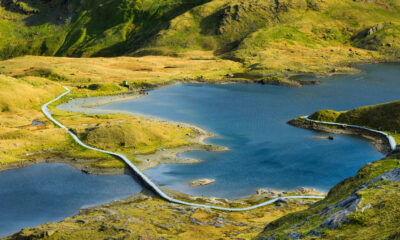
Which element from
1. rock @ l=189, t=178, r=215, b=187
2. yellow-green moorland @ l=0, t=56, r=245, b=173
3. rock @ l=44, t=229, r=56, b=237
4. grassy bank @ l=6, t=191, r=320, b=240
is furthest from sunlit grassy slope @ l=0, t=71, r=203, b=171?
rock @ l=44, t=229, r=56, b=237

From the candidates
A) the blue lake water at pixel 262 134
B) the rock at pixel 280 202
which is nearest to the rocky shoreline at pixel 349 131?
the blue lake water at pixel 262 134

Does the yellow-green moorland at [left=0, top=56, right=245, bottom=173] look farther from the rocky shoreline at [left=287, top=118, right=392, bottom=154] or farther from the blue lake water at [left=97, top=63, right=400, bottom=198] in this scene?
the rocky shoreline at [left=287, top=118, right=392, bottom=154]

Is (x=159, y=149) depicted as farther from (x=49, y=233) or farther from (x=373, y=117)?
(x=373, y=117)

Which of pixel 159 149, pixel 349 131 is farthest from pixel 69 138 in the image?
pixel 349 131

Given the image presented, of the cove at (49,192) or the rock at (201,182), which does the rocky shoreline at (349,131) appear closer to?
the rock at (201,182)

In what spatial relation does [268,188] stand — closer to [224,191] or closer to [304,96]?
[224,191]

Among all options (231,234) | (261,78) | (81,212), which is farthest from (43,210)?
(261,78)
